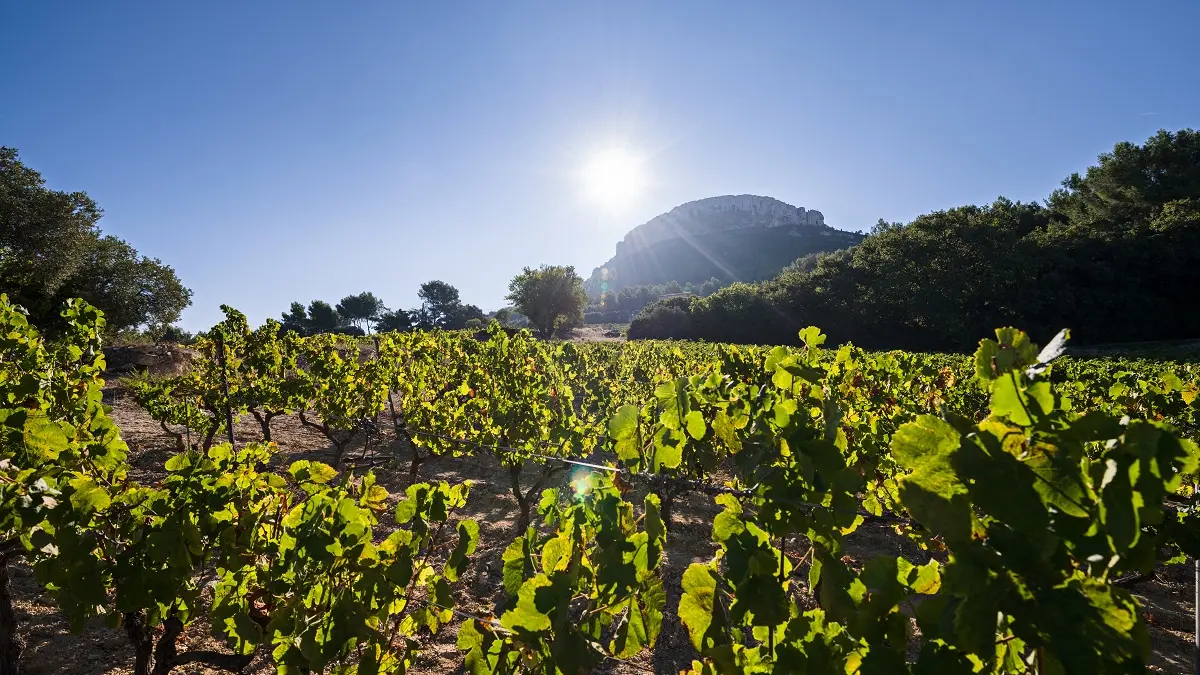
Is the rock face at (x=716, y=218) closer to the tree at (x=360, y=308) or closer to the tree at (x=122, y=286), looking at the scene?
the tree at (x=360, y=308)

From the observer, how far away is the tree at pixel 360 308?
229 ft

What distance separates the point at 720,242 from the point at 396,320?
340 ft

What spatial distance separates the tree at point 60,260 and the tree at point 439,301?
2015 inches

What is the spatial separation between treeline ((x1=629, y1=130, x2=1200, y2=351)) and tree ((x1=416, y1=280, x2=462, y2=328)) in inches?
2338

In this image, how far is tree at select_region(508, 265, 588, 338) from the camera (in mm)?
52406

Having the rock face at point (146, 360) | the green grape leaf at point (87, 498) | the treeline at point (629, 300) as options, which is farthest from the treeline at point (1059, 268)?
the treeline at point (629, 300)

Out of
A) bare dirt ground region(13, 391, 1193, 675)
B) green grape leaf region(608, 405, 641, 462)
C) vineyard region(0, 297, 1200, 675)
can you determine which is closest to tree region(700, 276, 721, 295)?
bare dirt ground region(13, 391, 1193, 675)

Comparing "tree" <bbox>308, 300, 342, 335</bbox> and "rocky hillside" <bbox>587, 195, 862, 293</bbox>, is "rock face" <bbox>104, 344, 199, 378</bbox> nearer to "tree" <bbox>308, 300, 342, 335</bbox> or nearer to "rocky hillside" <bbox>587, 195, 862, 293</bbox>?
"tree" <bbox>308, 300, 342, 335</bbox>

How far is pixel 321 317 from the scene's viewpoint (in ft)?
204

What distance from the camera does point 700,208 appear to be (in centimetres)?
18288

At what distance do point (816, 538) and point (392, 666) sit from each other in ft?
5.59

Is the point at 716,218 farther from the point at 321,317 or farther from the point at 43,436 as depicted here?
the point at 43,436

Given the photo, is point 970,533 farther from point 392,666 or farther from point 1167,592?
point 1167,592

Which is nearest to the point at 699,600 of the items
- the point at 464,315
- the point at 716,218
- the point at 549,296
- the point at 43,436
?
the point at 43,436
